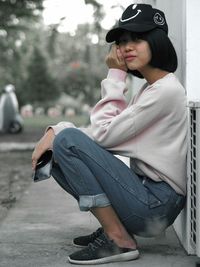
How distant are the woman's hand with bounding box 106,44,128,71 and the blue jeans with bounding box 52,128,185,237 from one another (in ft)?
1.35

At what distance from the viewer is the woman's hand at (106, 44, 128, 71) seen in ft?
10.6

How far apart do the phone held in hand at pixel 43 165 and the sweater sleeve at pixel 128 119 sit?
26cm

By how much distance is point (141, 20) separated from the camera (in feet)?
10.1

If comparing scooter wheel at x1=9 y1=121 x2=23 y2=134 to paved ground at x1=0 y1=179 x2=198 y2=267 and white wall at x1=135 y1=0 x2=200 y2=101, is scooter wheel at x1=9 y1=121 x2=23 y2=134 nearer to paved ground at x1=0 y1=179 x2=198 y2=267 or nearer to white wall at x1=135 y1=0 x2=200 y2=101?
paved ground at x1=0 y1=179 x2=198 y2=267

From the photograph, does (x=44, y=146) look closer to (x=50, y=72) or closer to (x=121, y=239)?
(x=121, y=239)

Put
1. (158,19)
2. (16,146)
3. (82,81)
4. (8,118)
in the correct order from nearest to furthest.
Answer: (158,19) < (16,146) < (8,118) < (82,81)

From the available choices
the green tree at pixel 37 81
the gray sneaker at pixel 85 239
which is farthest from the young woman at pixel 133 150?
the green tree at pixel 37 81

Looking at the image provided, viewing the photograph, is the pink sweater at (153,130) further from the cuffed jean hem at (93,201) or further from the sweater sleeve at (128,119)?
the cuffed jean hem at (93,201)

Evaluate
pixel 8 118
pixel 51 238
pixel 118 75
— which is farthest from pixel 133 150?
pixel 8 118

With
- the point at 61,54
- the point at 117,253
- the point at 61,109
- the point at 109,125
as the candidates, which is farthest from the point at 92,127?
the point at 61,54

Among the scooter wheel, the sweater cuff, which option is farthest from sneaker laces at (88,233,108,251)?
the scooter wheel

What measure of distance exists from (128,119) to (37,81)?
26.9m

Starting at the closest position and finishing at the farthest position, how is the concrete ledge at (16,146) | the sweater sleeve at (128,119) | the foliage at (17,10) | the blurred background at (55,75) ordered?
the sweater sleeve at (128,119) → the foliage at (17,10) → the concrete ledge at (16,146) → the blurred background at (55,75)

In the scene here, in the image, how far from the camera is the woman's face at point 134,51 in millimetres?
3109
